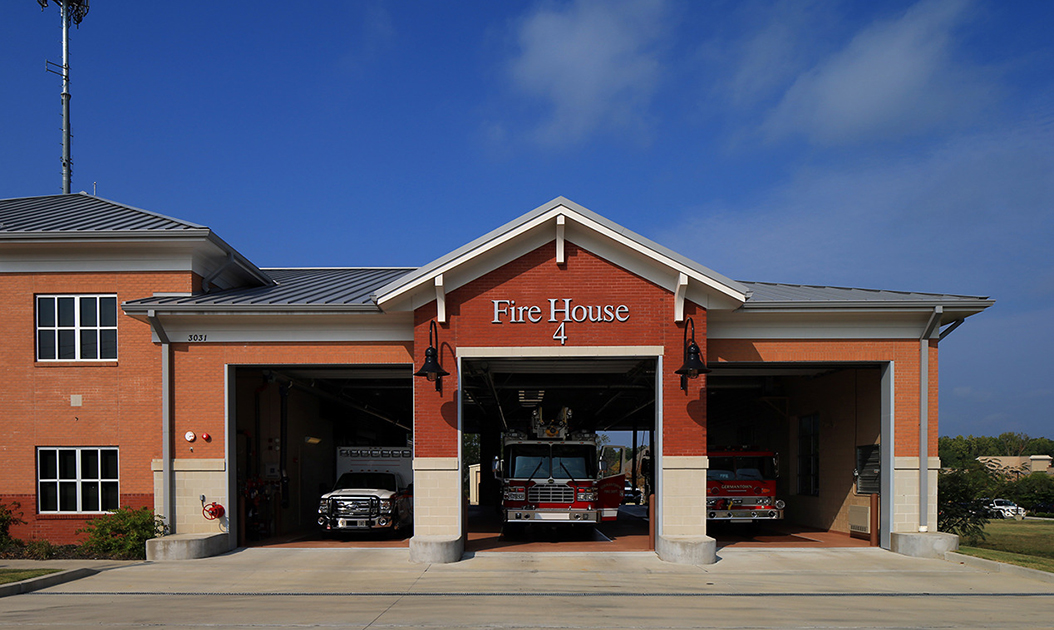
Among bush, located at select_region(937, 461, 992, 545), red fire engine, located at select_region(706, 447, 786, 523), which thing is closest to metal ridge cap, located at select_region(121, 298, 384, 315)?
red fire engine, located at select_region(706, 447, 786, 523)

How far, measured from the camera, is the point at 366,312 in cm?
1719

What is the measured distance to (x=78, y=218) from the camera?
65.2ft

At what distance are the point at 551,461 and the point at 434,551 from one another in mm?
5509

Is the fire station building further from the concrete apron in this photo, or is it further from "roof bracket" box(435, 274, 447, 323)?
the concrete apron

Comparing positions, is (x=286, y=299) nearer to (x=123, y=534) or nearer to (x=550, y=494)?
(x=123, y=534)

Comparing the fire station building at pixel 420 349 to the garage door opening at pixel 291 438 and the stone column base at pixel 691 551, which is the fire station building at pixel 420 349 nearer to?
the stone column base at pixel 691 551

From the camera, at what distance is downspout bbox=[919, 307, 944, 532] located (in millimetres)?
17156

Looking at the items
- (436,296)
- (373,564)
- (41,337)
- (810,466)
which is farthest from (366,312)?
(810,466)

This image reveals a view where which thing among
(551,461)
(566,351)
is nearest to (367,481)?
(551,461)

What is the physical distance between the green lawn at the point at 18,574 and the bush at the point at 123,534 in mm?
1945

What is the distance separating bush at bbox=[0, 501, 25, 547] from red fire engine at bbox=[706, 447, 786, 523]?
→ 15.4m

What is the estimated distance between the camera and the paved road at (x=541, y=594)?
1075 centimetres

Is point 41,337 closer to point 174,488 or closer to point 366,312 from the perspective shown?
point 174,488

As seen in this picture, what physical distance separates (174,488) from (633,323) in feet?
32.4
